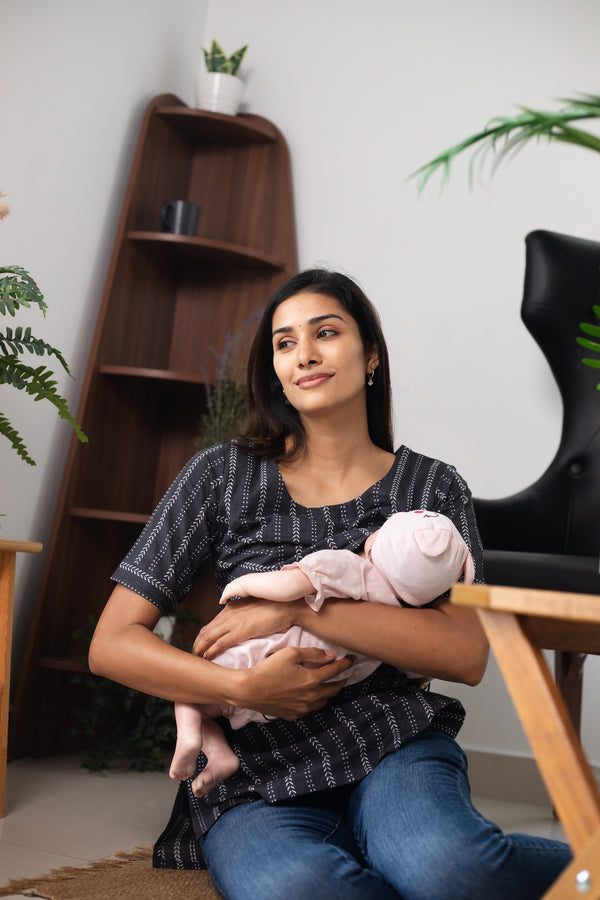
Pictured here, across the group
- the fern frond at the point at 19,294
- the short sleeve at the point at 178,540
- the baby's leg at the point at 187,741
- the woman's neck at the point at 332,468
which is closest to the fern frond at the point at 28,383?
the fern frond at the point at 19,294

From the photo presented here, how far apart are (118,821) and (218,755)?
698mm

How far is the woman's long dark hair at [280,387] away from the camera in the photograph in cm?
166

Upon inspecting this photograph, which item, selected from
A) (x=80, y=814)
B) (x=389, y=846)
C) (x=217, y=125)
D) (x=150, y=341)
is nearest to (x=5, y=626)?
(x=80, y=814)

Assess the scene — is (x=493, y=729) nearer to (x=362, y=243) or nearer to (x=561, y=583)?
(x=561, y=583)

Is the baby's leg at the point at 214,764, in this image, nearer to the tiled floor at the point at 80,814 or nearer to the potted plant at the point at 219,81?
the tiled floor at the point at 80,814

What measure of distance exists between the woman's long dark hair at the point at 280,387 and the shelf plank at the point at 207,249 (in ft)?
3.06

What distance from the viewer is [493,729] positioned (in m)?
2.53

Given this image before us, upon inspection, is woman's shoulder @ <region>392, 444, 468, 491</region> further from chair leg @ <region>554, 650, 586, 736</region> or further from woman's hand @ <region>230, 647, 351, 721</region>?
chair leg @ <region>554, 650, 586, 736</region>

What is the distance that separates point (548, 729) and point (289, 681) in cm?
51

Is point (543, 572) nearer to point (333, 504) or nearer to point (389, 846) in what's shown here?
point (333, 504)

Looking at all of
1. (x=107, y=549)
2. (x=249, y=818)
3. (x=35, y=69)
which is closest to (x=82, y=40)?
(x=35, y=69)

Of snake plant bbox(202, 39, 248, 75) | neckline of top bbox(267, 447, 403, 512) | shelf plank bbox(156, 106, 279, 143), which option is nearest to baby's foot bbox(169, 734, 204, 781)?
neckline of top bbox(267, 447, 403, 512)

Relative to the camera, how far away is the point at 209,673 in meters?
1.28

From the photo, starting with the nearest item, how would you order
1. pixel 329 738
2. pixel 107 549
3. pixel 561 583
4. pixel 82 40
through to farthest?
pixel 329 738
pixel 561 583
pixel 82 40
pixel 107 549
